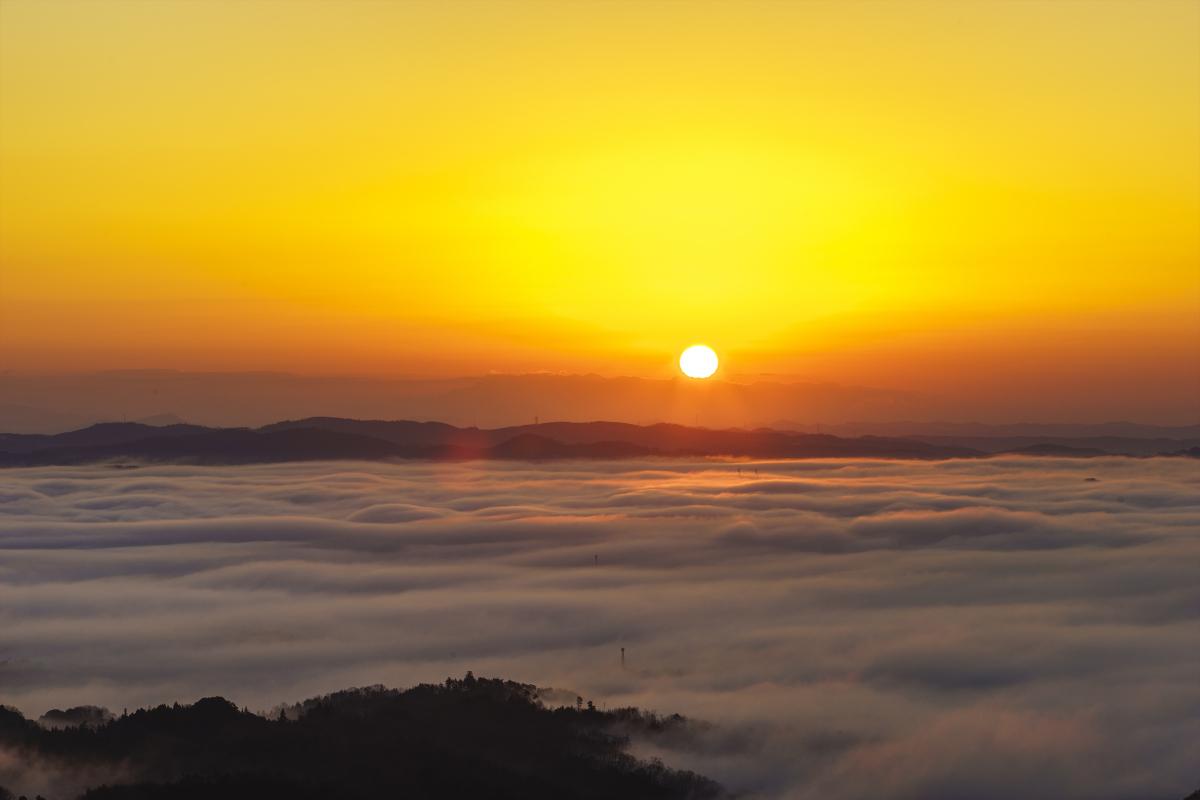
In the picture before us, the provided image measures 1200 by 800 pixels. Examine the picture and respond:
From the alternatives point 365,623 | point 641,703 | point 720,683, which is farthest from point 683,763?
point 365,623

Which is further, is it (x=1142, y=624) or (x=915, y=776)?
(x=1142, y=624)

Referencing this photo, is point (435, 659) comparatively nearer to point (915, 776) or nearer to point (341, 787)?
point (341, 787)

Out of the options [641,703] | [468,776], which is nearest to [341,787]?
[468,776]

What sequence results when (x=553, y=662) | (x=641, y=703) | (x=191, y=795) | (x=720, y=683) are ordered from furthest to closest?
1. (x=553, y=662)
2. (x=720, y=683)
3. (x=641, y=703)
4. (x=191, y=795)

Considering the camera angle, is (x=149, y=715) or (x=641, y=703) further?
(x=641, y=703)

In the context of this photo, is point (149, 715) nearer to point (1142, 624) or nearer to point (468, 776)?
point (468, 776)

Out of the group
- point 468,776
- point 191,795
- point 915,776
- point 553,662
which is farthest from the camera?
point 553,662
